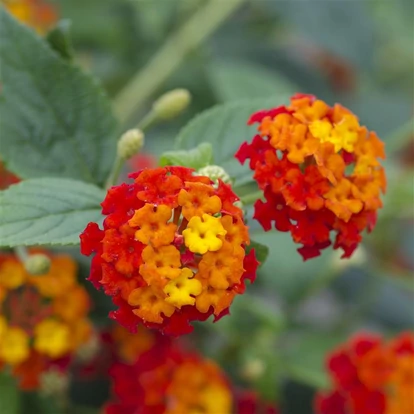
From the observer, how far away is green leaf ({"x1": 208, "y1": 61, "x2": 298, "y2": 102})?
4.58ft

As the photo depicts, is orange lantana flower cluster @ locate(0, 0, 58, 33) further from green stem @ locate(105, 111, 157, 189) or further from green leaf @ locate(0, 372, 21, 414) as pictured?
green leaf @ locate(0, 372, 21, 414)

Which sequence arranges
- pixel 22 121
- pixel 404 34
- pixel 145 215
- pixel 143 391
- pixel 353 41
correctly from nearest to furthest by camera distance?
pixel 145 215
pixel 22 121
pixel 143 391
pixel 353 41
pixel 404 34

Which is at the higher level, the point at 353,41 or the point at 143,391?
the point at 353,41

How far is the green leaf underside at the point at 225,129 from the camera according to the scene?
81cm

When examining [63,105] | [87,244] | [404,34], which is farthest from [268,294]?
[87,244]

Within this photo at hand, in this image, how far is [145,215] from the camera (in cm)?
59

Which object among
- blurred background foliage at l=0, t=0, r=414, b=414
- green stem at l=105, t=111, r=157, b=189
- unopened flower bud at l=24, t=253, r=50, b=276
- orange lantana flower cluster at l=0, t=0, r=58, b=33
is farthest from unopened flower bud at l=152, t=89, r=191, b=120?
orange lantana flower cluster at l=0, t=0, r=58, b=33

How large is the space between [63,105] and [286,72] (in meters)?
0.89

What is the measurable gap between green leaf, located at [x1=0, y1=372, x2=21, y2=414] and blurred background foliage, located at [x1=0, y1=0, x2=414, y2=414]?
237mm

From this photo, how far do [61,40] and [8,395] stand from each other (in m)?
0.45

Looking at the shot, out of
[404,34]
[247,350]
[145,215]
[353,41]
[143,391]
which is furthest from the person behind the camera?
[404,34]

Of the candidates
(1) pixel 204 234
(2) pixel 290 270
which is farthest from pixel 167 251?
(2) pixel 290 270

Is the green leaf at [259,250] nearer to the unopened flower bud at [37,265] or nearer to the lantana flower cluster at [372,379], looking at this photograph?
the unopened flower bud at [37,265]

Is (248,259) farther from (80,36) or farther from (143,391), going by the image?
(80,36)
